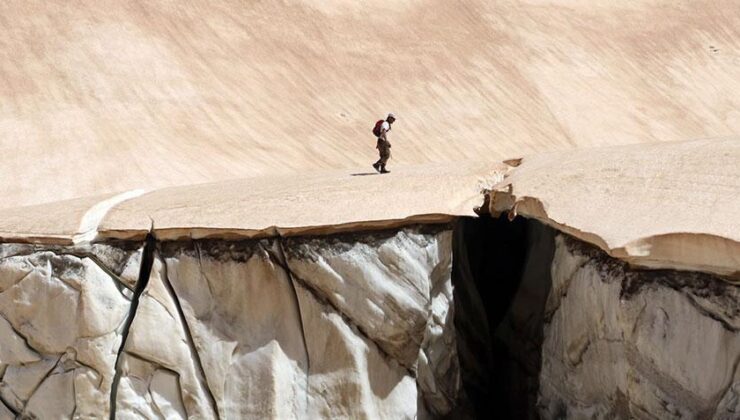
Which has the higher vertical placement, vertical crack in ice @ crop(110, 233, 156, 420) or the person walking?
the person walking

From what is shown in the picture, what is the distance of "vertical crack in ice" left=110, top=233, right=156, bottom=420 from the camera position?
29.1 ft

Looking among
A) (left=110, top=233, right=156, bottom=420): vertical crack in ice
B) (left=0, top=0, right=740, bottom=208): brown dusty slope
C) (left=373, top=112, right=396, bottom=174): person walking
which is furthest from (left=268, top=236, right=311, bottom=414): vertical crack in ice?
(left=0, top=0, right=740, bottom=208): brown dusty slope

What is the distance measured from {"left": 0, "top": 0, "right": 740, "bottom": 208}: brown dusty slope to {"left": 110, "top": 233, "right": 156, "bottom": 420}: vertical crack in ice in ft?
31.2

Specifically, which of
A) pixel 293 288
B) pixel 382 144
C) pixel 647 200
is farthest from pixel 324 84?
pixel 647 200

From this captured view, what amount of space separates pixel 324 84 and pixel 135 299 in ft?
47.6

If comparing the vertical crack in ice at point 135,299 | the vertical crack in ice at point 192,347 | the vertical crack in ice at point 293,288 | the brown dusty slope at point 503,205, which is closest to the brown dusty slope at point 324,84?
the brown dusty slope at point 503,205

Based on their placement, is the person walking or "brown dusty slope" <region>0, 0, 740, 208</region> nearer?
the person walking

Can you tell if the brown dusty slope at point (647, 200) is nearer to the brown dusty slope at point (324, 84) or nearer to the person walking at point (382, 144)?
the person walking at point (382, 144)

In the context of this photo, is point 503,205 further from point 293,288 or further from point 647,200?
point 293,288

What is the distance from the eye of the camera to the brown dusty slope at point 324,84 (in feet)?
65.3

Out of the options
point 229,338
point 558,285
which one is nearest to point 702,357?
point 558,285

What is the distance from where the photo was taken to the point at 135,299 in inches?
356

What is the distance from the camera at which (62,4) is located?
22.7 metres

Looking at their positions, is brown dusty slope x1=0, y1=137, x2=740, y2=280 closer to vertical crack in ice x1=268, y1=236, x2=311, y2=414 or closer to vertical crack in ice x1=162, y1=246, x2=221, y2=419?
vertical crack in ice x1=268, y1=236, x2=311, y2=414
